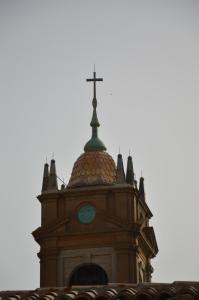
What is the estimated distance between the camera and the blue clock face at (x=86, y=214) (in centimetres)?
6372

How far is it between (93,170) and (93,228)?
3.91 m

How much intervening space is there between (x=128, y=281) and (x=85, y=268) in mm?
2674

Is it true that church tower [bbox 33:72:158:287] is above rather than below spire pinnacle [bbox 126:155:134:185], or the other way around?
below

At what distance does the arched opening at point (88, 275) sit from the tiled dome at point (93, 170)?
5.06 m

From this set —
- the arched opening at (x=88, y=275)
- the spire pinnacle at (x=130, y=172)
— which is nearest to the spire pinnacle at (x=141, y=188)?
the spire pinnacle at (x=130, y=172)

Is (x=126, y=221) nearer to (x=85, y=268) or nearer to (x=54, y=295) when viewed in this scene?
(x=85, y=268)

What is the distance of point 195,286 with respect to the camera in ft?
134

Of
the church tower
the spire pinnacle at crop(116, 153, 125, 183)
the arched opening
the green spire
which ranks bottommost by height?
the arched opening

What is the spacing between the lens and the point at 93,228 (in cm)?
6322

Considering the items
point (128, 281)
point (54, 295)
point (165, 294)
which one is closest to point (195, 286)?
point (165, 294)

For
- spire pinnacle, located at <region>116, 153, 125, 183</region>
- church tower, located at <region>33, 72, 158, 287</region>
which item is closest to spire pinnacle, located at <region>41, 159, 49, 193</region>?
church tower, located at <region>33, 72, 158, 287</region>

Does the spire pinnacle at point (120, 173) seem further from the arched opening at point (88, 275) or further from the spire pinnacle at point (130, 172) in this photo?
the arched opening at point (88, 275)

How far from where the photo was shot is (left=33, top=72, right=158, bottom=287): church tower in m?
62.7

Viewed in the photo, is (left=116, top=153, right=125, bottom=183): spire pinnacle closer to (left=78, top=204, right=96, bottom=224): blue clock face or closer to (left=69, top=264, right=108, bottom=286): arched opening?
(left=78, top=204, right=96, bottom=224): blue clock face
